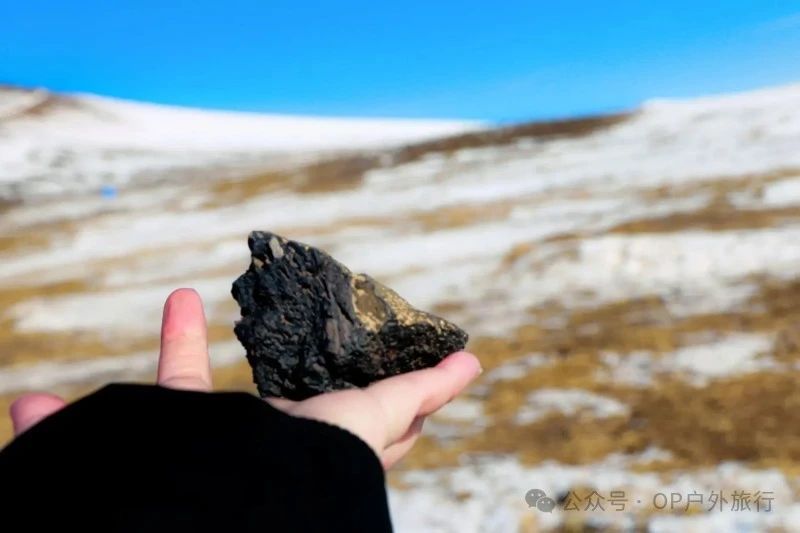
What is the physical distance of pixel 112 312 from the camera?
43.2 ft

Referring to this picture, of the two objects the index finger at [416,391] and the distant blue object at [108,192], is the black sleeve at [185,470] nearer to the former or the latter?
the index finger at [416,391]

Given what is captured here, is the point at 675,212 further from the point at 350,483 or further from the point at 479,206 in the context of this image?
the point at 350,483

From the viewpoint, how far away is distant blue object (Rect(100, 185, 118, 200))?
33094mm

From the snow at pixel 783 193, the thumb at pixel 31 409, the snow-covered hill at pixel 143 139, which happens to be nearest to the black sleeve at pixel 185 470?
the thumb at pixel 31 409

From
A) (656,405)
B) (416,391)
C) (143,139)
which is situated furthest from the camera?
(143,139)

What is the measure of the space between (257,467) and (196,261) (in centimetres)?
1527

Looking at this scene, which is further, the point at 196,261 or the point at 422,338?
the point at 196,261

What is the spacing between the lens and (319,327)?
3.40 m

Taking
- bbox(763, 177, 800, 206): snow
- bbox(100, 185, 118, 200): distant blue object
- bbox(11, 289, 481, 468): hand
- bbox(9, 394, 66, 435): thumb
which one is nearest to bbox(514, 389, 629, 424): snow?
bbox(11, 289, 481, 468): hand

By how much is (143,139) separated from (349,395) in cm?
5554

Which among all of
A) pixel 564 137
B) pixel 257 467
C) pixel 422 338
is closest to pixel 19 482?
pixel 257 467

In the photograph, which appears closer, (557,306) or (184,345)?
(184,345)

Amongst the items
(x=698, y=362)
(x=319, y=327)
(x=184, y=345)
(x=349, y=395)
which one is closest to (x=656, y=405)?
(x=698, y=362)

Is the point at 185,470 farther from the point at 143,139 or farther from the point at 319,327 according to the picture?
the point at 143,139
